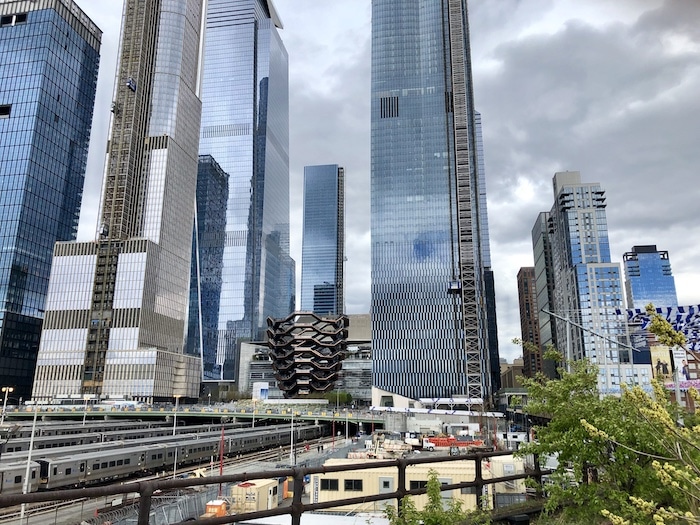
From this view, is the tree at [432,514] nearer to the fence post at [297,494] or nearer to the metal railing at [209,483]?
the metal railing at [209,483]

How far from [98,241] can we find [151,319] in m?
26.7

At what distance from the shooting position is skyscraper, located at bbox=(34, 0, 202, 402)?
135 metres

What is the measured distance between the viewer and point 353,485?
98.5 feet

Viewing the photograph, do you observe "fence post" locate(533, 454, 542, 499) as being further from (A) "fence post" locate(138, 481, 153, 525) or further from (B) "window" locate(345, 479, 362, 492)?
(B) "window" locate(345, 479, 362, 492)

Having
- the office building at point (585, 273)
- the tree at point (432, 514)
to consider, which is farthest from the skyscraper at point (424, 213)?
the tree at point (432, 514)

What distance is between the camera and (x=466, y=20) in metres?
159

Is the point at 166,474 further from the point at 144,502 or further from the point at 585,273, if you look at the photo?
the point at 585,273

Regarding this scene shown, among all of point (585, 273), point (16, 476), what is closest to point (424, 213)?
point (585, 273)

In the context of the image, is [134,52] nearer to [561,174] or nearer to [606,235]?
[561,174]

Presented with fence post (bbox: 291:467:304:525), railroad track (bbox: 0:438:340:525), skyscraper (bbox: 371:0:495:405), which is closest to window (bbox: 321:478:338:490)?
railroad track (bbox: 0:438:340:525)

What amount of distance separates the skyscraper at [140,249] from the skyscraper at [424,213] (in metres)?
61.4

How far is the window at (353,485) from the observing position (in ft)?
97.3

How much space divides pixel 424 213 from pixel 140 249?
78.4 m

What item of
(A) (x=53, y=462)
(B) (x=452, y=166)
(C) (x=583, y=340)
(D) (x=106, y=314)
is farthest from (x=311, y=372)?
(A) (x=53, y=462)
